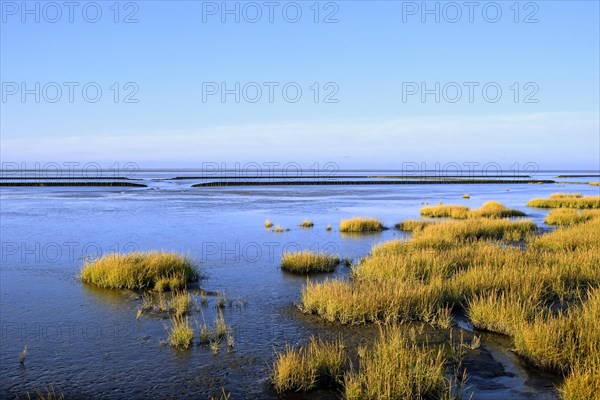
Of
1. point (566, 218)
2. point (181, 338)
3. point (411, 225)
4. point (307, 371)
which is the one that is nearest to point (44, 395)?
point (181, 338)

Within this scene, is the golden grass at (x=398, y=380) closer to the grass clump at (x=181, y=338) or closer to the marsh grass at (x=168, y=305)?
the grass clump at (x=181, y=338)

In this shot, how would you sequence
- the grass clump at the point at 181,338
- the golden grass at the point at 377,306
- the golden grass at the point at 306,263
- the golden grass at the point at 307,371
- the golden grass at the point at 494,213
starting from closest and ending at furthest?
the golden grass at the point at 307,371, the grass clump at the point at 181,338, the golden grass at the point at 377,306, the golden grass at the point at 306,263, the golden grass at the point at 494,213

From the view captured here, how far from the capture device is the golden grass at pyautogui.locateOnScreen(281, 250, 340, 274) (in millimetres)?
16938

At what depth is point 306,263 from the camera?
17.0 meters

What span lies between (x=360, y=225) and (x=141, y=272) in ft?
53.6

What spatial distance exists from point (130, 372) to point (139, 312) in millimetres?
3227

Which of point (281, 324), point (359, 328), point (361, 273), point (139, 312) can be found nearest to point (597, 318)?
point (359, 328)

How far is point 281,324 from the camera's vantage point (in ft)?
35.9

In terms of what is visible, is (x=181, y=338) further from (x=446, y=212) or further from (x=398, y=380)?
(x=446, y=212)

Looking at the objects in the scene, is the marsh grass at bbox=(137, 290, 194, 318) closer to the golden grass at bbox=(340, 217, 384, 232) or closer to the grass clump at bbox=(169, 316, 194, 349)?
the grass clump at bbox=(169, 316, 194, 349)

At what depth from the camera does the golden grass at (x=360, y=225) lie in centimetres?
2861

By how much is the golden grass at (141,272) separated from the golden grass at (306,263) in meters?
3.18

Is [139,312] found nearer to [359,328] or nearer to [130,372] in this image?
[130,372]

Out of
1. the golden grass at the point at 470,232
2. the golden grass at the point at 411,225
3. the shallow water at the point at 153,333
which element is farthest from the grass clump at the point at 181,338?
the golden grass at the point at 411,225
